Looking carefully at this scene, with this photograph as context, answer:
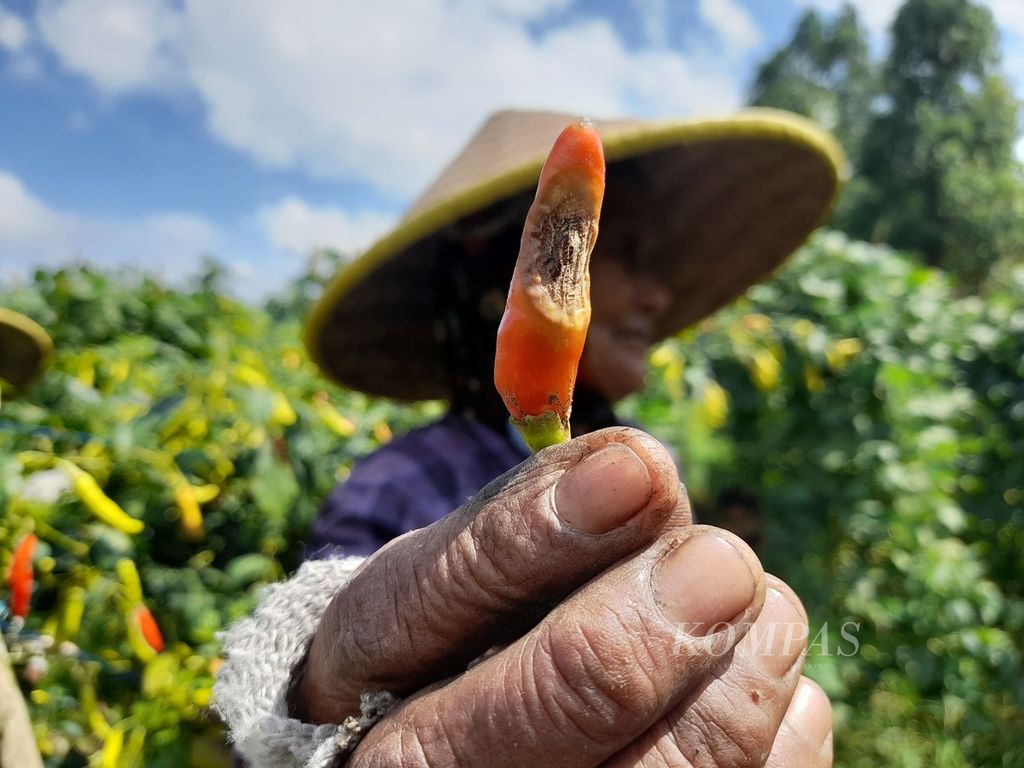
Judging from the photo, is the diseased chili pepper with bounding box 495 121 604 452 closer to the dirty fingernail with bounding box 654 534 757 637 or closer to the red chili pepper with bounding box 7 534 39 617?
the dirty fingernail with bounding box 654 534 757 637

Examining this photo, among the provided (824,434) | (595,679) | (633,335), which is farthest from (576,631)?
(824,434)

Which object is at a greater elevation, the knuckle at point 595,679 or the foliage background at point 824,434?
the knuckle at point 595,679

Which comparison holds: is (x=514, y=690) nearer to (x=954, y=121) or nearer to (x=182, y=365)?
(x=182, y=365)

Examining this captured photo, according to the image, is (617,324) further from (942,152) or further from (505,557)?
(942,152)

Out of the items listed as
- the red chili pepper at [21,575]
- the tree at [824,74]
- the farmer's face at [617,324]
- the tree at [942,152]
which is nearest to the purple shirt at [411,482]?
the farmer's face at [617,324]

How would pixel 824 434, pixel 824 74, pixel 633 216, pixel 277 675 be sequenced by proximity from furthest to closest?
pixel 824 74 < pixel 824 434 < pixel 633 216 < pixel 277 675

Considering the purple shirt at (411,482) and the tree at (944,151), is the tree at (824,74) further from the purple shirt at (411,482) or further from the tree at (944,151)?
the purple shirt at (411,482)

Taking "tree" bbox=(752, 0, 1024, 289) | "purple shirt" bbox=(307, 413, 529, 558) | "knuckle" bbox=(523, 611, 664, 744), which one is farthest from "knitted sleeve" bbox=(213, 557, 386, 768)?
"tree" bbox=(752, 0, 1024, 289)
